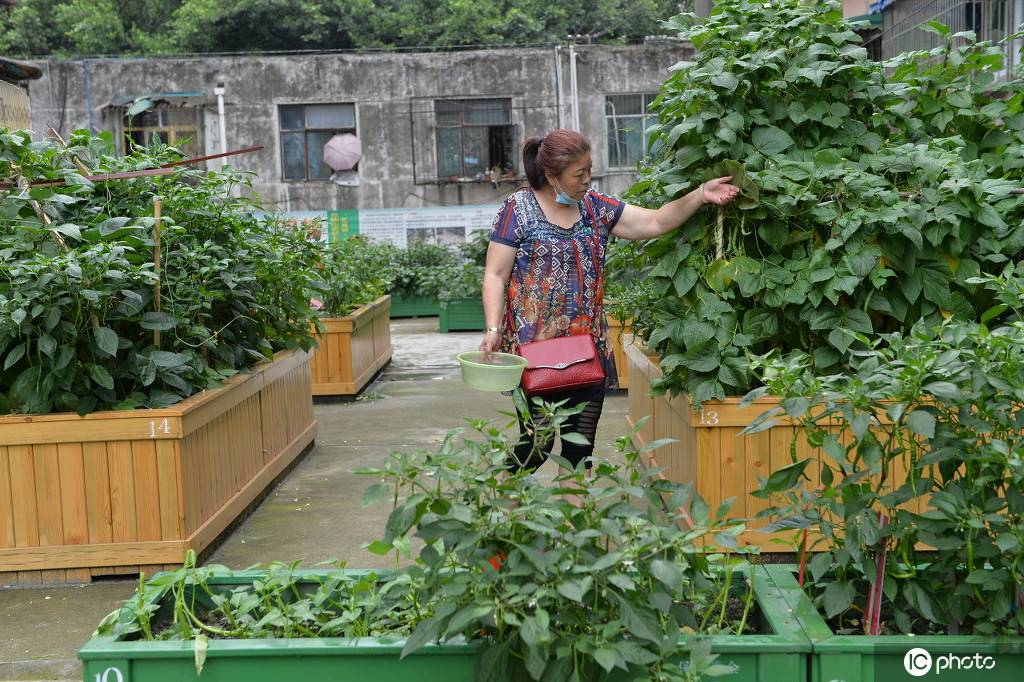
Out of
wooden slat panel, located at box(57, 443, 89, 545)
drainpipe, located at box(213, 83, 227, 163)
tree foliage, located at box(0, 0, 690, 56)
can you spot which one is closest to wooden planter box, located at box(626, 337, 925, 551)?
wooden slat panel, located at box(57, 443, 89, 545)

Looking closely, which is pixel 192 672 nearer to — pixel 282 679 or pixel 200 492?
pixel 282 679

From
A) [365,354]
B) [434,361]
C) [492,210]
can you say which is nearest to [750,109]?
[365,354]

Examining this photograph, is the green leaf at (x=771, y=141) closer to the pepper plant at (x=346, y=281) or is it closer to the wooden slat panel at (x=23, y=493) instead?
the wooden slat panel at (x=23, y=493)

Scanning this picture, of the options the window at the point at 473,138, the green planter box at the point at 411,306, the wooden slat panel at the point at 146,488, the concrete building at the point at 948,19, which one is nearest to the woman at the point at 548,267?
the wooden slat panel at the point at 146,488

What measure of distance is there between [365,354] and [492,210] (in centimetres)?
1329

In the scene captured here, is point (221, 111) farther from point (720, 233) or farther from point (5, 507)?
point (720, 233)

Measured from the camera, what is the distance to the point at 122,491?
15.2ft

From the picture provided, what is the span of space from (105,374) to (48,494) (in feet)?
1.93

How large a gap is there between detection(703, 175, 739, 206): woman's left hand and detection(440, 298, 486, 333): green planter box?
12.4m

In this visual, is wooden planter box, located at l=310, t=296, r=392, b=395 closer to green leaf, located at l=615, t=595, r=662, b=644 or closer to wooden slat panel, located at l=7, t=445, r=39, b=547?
wooden slat panel, located at l=7, t=445, r=39, b=547

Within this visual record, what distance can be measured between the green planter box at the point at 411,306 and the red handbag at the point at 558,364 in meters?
15.7

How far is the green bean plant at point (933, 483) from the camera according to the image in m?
2.34

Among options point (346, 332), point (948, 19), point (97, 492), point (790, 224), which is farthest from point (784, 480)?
point (948, 19)

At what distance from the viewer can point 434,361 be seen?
12938mm
